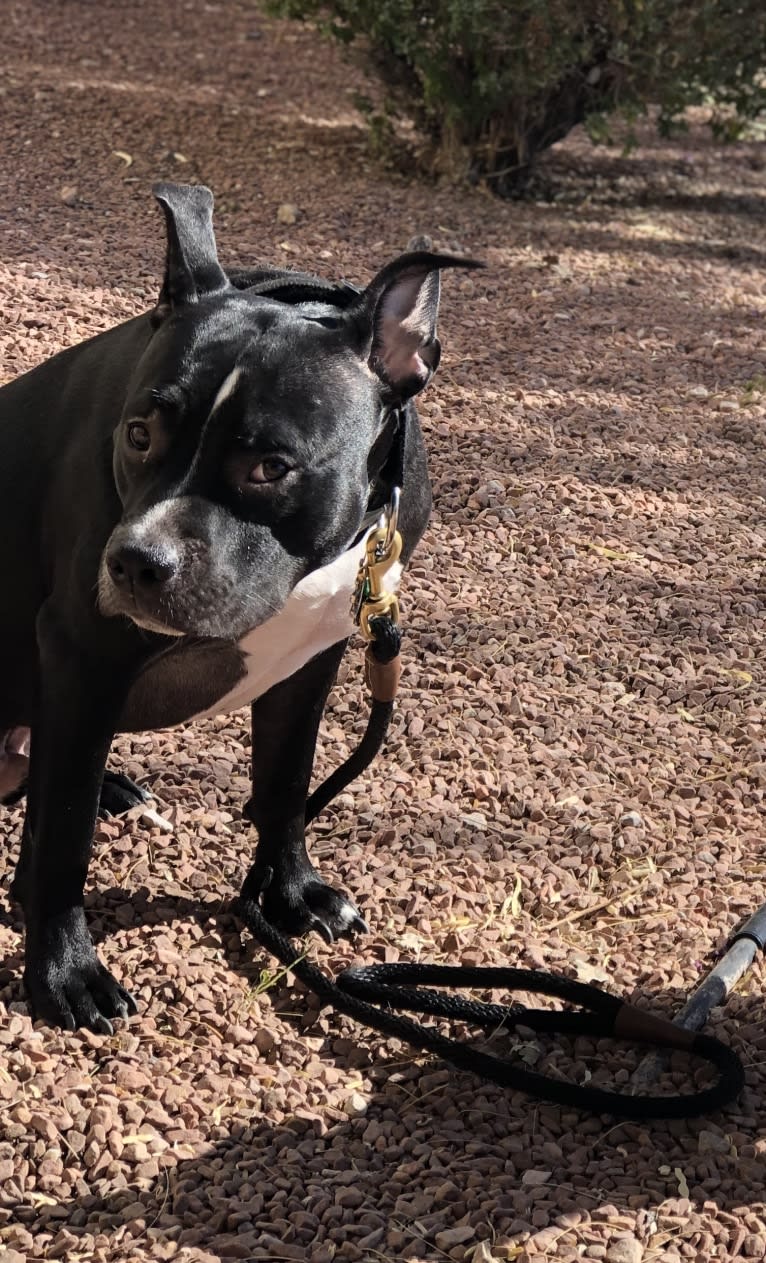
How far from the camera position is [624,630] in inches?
184

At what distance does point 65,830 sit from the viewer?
2.89 m

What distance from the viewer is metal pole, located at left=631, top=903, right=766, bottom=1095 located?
302cm

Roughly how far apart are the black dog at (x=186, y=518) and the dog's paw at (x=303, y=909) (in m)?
0.25

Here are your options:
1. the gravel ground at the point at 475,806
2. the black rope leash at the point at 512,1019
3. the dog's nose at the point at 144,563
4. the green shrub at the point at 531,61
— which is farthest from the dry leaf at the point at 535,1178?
the green shrub at the point at 531,61

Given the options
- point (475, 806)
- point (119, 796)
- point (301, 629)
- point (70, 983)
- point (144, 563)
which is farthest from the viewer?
point (475, 806)

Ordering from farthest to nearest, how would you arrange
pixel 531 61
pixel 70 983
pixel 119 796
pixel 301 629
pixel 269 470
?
pixel 531 61 → pixel 119 796 → pixel 70 983 → pixel 301 629 → pixel 269 470

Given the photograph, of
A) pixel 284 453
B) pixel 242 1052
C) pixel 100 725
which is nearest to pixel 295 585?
pixel 284 453

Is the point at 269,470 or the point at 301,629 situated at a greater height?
the point at 269,470

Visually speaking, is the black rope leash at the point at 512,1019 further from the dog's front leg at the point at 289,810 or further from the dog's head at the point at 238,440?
the dog's head at the point at 238,440

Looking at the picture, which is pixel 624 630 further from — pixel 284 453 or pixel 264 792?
pixel 284 453

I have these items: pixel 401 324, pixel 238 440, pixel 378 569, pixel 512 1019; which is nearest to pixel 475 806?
pixel 512 1019

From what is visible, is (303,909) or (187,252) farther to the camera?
(303,909)

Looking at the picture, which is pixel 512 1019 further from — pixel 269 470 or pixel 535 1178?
pixel 269 470

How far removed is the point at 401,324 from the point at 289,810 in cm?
117
